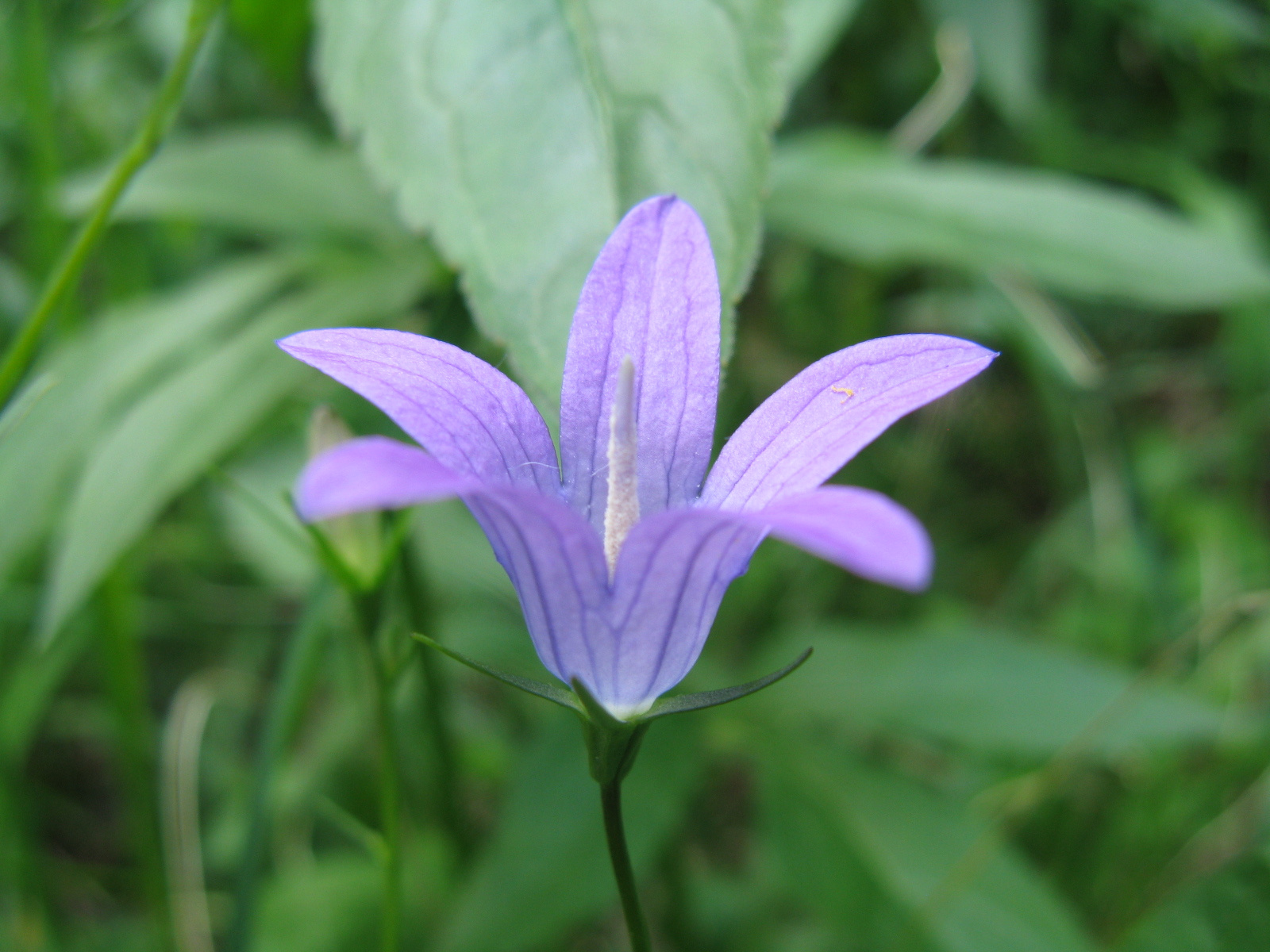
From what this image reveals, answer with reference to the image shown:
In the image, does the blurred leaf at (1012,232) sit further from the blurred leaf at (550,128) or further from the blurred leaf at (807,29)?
the blurred leaf at (550,128)

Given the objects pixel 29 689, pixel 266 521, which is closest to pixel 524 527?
pixel 266 521

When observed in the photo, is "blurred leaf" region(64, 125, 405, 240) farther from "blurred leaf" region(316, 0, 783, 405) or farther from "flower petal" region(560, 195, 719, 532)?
"flower petal" region(560, 195, 719, 532)

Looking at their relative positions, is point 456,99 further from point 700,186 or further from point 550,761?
point 550,761

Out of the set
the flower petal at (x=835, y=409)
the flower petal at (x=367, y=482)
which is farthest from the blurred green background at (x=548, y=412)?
the flower petal at (x=367, y=482)

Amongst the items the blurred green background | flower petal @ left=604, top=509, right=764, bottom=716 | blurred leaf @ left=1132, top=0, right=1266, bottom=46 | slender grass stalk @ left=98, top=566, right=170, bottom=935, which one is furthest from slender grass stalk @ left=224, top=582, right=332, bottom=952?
blurred leaf @ left=1132, top=0, right=1266, bottom=46

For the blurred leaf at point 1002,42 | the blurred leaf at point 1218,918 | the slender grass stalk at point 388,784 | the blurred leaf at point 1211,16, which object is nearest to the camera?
the slender grass stalk at point 388,784
